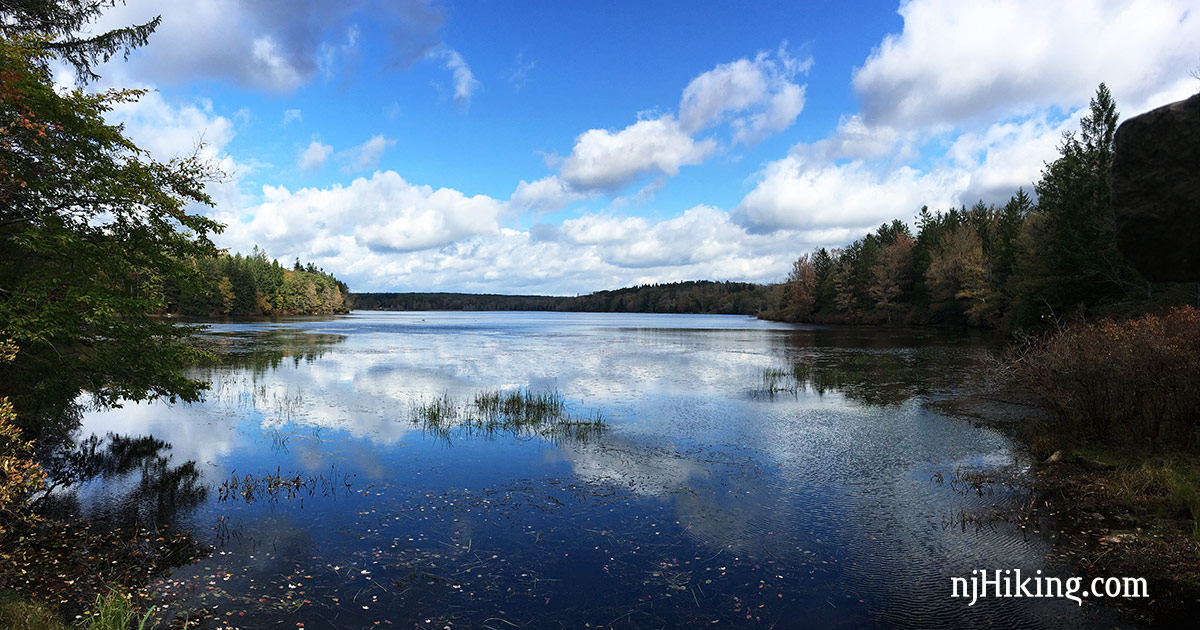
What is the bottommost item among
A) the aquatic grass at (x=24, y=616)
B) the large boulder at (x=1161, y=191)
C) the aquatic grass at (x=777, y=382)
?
the aquatic grass at (x=777, y=382)

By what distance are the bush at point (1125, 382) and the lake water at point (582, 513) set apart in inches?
84.0

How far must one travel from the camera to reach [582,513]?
11.3 meters

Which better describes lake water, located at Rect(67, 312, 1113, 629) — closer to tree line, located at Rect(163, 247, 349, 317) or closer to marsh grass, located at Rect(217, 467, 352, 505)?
marsh grass, located at Rect(217, 467, 352, 505)

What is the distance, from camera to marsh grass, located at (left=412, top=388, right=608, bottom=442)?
18.3 meters

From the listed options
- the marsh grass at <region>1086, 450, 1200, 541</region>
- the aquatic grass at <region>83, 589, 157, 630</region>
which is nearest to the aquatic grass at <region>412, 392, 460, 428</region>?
the aquatic grass at <region>83, 589, 157, 630</region>

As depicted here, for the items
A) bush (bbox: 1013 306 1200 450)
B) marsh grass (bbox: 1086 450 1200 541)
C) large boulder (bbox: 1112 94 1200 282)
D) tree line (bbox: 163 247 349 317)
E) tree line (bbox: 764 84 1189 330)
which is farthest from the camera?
tree line (bbox: 163 247 349 317)

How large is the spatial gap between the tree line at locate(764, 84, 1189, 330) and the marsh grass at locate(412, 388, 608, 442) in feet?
54.9

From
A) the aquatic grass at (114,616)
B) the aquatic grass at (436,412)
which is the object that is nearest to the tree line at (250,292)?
the aquatic grass at (436,412)

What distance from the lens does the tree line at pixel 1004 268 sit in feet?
118

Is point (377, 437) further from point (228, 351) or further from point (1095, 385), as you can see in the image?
point (228, 351)

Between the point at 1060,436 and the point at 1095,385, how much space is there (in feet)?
6.63

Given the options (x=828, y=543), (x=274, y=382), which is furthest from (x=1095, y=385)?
(x=274, y=382)

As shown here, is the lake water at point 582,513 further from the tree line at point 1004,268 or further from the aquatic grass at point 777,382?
the tree line at point 1004,268

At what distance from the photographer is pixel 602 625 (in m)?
7.44
